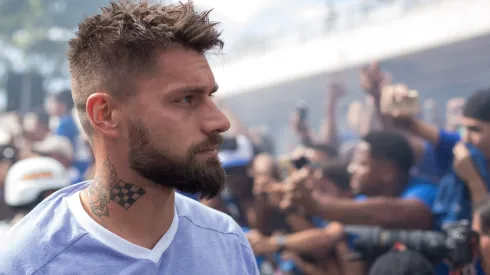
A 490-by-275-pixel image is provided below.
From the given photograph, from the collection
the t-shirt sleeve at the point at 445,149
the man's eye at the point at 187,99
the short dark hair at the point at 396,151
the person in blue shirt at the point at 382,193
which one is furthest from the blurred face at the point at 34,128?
the man's eye at the point at 187,99

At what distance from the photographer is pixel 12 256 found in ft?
4.68

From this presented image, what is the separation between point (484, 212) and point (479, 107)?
0.66 meters

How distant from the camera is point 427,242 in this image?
3342mm

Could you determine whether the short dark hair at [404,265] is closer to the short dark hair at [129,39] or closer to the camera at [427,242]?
the camera at [427,242]

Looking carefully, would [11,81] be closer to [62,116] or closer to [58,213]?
[62,116]

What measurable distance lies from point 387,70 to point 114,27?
309 centimetres

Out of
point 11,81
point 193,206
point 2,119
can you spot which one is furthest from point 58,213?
point 11,81

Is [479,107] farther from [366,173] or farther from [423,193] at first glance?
[366,173]

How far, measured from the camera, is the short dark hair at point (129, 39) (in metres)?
1.59

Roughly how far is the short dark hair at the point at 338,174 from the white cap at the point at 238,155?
75cm

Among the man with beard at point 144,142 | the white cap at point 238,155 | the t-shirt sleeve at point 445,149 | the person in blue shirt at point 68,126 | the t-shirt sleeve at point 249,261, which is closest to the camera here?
the man with beard at point 144,142

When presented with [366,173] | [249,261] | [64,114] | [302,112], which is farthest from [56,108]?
[249,261]

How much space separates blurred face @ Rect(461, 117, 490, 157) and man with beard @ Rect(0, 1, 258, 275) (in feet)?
7.27

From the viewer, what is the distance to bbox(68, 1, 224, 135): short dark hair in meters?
1.59
